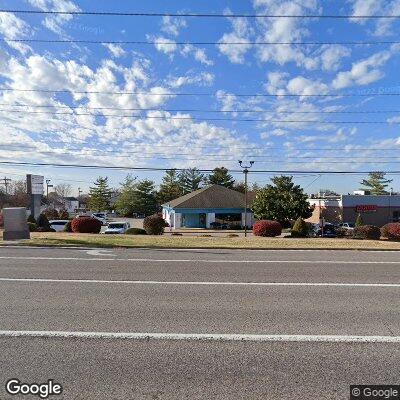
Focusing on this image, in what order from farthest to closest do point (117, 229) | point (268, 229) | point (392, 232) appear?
point (117, 229), point (268, 229), point (392, 232)

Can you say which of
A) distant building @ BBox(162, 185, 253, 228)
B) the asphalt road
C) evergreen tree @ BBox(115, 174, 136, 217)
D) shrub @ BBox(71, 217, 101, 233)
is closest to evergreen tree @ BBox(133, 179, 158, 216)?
evergreen tree @ BBox(115, 174, 136, 217)

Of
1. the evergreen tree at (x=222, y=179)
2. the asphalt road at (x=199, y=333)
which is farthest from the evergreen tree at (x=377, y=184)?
the asphalt road at (x=199, y=333)

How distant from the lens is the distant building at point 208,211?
47875mm

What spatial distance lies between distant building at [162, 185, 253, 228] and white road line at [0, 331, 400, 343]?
41958 mm

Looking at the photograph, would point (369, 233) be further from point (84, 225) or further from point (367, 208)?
point (367, 208)

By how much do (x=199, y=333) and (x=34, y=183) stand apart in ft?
121

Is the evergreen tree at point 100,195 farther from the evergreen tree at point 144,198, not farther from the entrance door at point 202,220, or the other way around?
the entrance door at point 202,220

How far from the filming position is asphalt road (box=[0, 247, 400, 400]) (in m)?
3.87

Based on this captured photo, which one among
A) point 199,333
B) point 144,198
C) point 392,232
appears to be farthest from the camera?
point 144,198

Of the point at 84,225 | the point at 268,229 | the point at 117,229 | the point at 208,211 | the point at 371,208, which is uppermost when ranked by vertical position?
the point at 371,208

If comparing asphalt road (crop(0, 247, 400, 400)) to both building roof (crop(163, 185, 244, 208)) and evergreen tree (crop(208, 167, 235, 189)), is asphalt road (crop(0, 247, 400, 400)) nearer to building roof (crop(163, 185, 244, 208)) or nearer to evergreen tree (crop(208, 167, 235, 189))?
building roof (crop(163, 185, 244, 208))

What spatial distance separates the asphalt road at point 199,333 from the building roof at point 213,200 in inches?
1504

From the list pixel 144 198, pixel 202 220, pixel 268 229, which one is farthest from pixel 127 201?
pixel 268 229

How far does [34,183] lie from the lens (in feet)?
124
